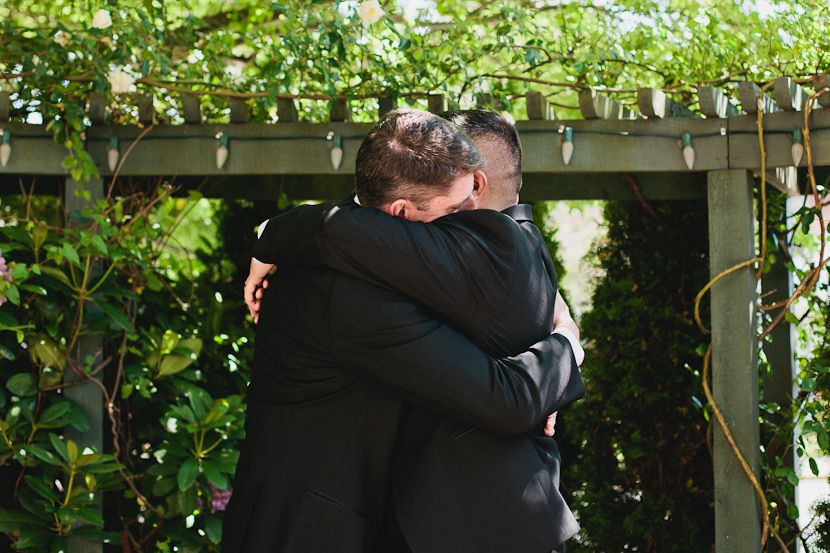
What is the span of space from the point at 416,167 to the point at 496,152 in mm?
461

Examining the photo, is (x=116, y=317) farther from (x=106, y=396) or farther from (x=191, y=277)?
(x=191, y=277)

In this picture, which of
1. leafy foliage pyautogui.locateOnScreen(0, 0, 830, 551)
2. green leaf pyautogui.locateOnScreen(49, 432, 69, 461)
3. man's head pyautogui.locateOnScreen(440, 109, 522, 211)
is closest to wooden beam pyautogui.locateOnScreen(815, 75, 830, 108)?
leafy foliage pyautogui.locateOnScreen(0, 0, 830, 551)

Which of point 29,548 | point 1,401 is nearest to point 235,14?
point 1,401

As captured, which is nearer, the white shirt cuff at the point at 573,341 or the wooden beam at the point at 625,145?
the white shirt cuff at the point at 573,341

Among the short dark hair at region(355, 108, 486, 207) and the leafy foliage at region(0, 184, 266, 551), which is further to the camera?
the leafy foliage at region(0, 184, 266, 551)

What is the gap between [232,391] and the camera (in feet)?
12.4

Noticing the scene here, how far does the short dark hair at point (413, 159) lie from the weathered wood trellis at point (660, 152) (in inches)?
58.1

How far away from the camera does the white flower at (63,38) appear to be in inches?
120

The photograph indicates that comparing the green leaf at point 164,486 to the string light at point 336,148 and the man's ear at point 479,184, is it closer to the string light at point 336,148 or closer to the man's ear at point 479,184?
the string light at point 336,148

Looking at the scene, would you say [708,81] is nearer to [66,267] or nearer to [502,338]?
[502,338]

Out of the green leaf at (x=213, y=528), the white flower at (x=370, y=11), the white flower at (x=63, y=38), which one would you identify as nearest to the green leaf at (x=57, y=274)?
the white flower at (x=63, y=38)

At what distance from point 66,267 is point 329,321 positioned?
6.26 feet

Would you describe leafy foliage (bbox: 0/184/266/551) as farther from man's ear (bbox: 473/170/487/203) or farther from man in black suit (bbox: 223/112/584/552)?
man's ear (bbox: 473/170/487/203)

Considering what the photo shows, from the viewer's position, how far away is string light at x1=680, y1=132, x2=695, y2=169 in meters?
2.98
